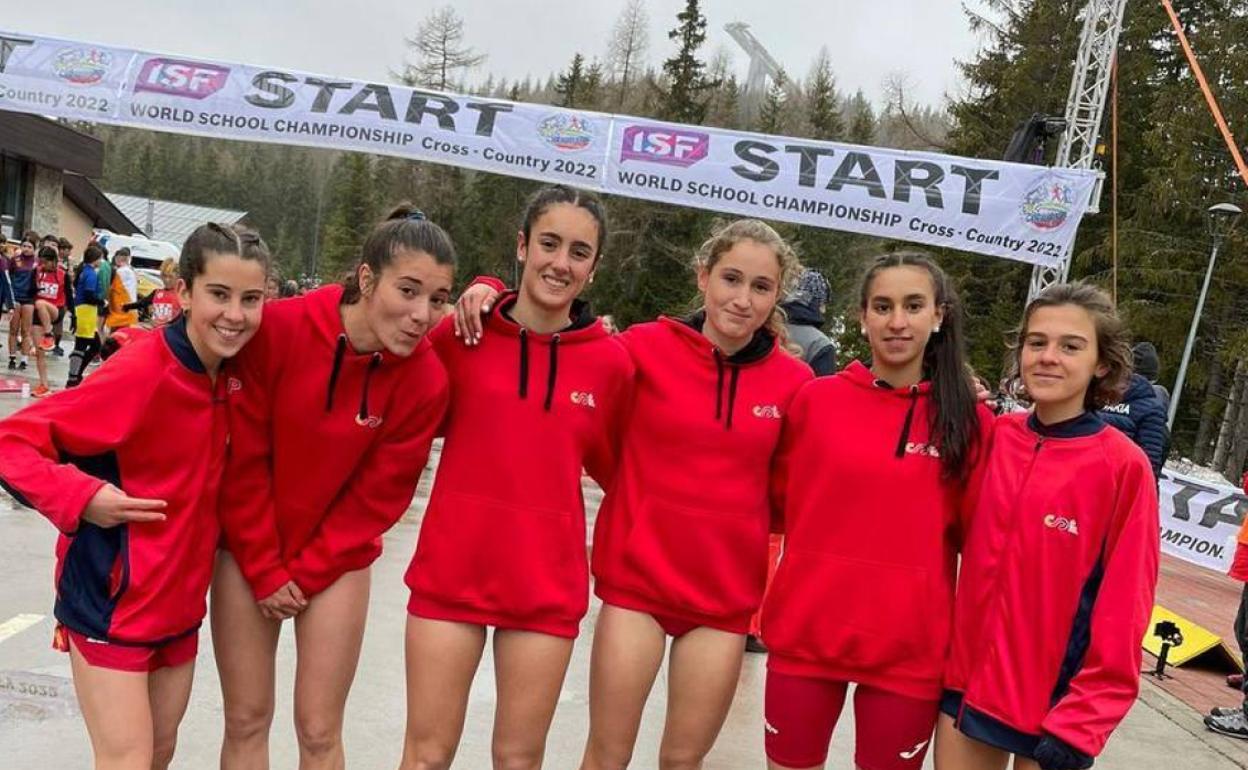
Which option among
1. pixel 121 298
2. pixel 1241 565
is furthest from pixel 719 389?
pixel 121 298

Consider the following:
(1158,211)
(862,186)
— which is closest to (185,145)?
(1158,211)

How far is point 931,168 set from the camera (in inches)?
430

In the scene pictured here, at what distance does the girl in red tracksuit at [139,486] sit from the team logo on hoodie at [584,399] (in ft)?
2.95

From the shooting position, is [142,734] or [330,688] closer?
[142,734]

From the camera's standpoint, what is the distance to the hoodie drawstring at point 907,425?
273 centimetres

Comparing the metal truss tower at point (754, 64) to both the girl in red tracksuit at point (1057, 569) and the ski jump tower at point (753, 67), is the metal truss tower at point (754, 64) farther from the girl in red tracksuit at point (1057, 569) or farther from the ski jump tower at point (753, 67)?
the girl in red tracksuit at point (1057, 569)

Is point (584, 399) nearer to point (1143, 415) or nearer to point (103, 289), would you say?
point (1143, 415)

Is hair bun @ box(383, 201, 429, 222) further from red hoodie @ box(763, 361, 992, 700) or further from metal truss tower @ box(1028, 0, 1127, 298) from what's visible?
metal truss tower @ box(1028, 0, 1127, 298)

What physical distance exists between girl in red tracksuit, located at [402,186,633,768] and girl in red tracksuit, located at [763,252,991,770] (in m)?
0.63

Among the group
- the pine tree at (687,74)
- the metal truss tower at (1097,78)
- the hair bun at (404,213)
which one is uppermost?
the pine tree at (687,74)

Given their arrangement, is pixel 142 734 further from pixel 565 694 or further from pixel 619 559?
pixel 565 694

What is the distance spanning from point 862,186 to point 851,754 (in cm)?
787

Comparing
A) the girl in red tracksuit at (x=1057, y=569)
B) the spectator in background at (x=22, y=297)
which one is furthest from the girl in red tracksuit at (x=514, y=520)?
the spectator in background at (x=22, y=297)

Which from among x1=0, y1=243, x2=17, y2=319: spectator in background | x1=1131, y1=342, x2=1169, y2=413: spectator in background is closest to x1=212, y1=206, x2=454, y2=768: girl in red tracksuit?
x1=1131, y1=342, x2=1169, y2=413: spectator in background
